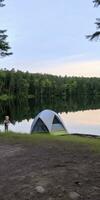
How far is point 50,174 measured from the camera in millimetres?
10227

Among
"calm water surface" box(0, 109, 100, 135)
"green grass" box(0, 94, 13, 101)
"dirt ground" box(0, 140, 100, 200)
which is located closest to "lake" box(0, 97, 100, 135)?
"calm water surface" box(0, 109, 100, 135)

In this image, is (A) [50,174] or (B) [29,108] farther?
(B) [29,108]

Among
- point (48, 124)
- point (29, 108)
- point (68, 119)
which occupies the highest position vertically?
point (29, 108)

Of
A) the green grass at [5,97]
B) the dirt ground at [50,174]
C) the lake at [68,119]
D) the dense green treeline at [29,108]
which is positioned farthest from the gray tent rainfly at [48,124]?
the green grass at [5,97]

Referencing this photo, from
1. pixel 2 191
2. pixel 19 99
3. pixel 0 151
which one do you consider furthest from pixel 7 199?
pixel 19 99

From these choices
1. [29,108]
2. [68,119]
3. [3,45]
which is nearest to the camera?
[3,45]

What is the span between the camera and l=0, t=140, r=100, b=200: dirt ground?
882cm

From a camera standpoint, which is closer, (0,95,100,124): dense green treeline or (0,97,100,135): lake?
(0,97,100,135): lake

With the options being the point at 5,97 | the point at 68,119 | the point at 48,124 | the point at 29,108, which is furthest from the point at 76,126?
the point at 5,97

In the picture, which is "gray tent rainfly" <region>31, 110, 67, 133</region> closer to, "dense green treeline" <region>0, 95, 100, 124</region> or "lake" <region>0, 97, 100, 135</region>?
"lake" <region>0, 97, 100, 135</region>

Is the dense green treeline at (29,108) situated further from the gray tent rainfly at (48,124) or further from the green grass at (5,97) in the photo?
the gray tent rainfly at (48,124)

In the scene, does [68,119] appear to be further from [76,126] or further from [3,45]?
[3,45]

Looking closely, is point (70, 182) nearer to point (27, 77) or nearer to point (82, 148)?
point (82, 148)

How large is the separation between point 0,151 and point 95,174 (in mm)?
5465
